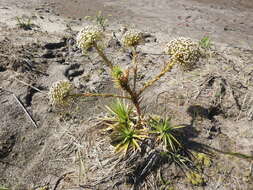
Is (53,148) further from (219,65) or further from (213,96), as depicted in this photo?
(219,65)

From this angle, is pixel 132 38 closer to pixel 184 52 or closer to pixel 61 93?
pixel 184 52

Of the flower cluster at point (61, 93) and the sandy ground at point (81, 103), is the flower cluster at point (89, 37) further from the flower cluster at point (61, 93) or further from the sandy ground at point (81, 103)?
the sandy ground at point (81, 103)

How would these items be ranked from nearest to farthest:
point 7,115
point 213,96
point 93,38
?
point 93,38 < point 7,115 < point 213,96

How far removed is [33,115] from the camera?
401 cm

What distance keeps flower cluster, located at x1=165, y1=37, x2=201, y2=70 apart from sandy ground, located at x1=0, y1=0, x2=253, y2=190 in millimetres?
1190

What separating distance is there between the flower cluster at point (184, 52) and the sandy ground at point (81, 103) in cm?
119

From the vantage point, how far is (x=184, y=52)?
288 centimetres

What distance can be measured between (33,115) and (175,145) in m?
2.23

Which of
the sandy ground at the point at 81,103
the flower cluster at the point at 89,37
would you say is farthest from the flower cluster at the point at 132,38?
the sandy ground at the point at 81,103

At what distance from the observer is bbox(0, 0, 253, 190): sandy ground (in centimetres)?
333

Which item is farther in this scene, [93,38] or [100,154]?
[100,154]

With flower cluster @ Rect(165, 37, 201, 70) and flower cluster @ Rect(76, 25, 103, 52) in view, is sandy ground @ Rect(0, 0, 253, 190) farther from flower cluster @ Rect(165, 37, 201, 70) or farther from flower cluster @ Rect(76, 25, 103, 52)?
flower cluster @ Rect(76, 25, 103, 52)

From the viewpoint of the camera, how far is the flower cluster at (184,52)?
289cm

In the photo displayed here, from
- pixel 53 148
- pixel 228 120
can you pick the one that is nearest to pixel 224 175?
pixel 228 120
